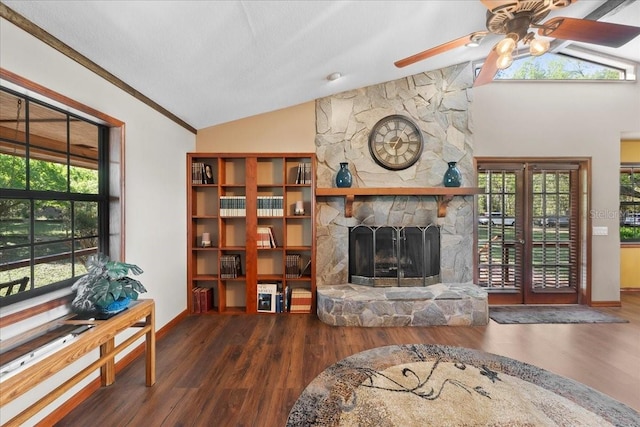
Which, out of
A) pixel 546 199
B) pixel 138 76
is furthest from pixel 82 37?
pixel 546 199

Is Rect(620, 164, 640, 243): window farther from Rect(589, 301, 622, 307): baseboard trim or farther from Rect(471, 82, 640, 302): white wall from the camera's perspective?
Rect(589, 301, 622, 307): baseboard trim

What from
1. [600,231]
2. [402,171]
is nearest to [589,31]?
[402,171]

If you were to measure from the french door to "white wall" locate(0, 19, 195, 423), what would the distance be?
4.03 m

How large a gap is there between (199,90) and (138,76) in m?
0.55

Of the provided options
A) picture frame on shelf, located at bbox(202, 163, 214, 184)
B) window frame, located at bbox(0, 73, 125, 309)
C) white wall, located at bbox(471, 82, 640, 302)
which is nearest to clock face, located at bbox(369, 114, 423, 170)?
white wall, located at bbox(471, 82, 640, 302)

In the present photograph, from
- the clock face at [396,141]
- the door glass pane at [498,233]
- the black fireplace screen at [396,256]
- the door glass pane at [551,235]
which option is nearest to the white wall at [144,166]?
the black fireplace screen at [396,256]

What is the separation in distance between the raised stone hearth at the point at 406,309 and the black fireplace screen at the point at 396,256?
0.33 meters

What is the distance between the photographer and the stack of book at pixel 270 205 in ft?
12.0

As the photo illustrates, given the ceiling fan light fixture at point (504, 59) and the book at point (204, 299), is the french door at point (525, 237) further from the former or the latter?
the book at point (204, 299)

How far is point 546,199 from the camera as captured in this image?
3998 mm

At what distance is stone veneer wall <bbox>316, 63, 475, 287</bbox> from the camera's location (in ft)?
12.5

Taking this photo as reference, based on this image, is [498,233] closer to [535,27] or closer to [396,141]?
[396,141]

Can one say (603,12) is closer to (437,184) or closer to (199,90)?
(437,184)

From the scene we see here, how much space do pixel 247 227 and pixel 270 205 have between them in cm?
41
